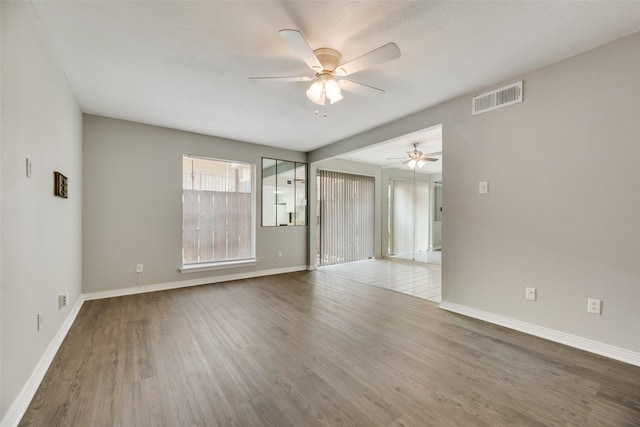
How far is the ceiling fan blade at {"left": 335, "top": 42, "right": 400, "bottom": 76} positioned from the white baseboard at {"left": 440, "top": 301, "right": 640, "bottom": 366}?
281 centimetres

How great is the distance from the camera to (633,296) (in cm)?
210

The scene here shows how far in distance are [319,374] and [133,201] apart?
3.78m

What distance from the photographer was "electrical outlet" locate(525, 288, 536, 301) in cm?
261

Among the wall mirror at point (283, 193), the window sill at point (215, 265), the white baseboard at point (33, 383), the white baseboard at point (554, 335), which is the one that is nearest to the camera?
the white baseboard at point (33, 383)

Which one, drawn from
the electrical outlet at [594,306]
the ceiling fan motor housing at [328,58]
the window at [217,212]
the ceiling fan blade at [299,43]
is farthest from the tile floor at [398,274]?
the ceiling fan blade at [299,43]

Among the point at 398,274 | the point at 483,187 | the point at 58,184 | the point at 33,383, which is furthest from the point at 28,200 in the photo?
the point at 398,274

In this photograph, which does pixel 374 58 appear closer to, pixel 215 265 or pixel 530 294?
pixel 530 294

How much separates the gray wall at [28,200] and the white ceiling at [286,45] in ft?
1.24

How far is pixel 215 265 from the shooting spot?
15.3 feet

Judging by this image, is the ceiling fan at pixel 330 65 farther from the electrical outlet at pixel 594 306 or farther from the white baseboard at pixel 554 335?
the white baseboard at pixel 554 335

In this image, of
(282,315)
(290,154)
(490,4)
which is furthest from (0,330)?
(290,154)

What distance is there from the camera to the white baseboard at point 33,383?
1445 millimetres

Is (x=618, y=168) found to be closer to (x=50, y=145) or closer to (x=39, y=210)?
(x=39, y=210)

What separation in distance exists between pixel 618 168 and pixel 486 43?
1486 millimetres
